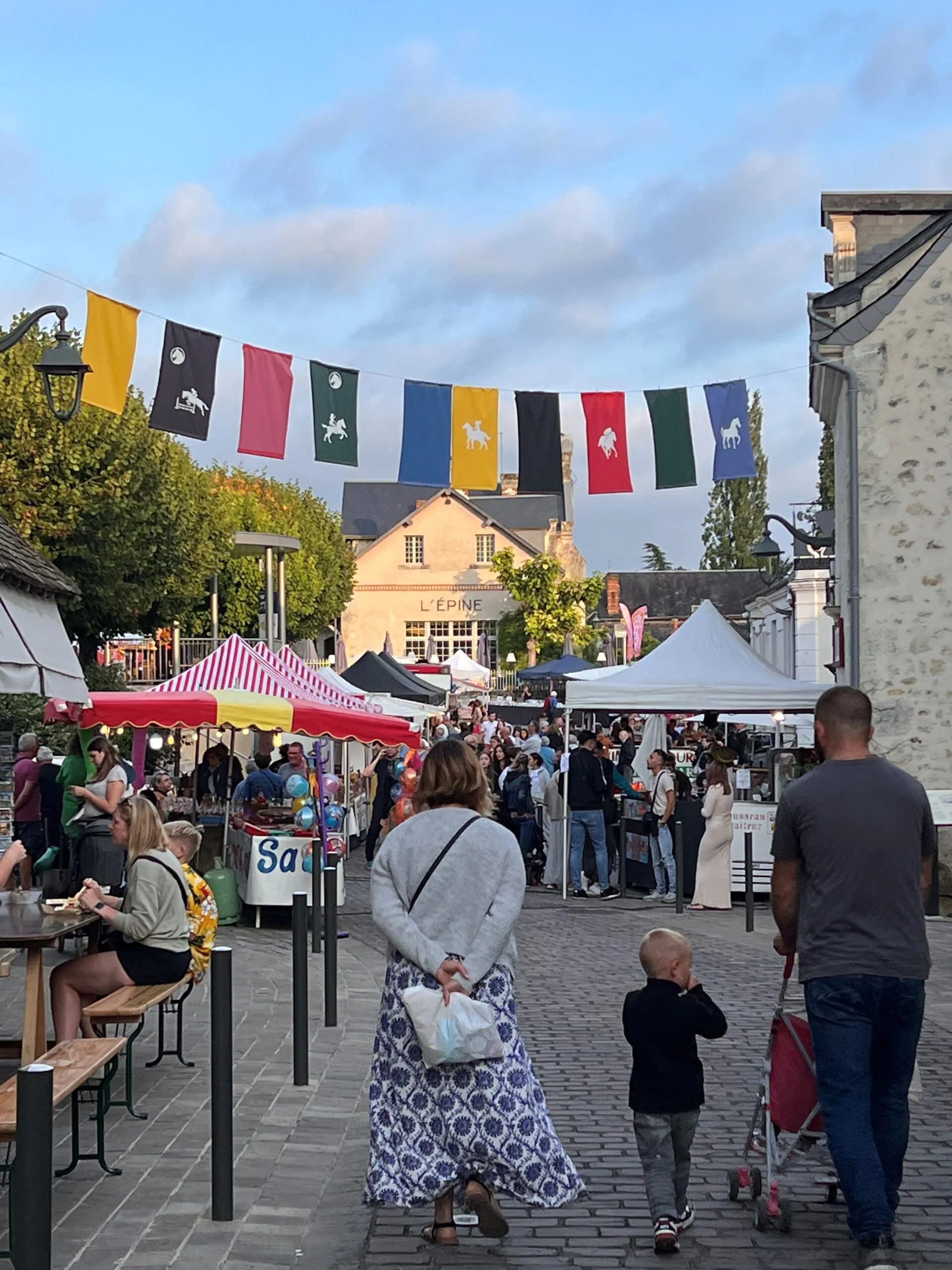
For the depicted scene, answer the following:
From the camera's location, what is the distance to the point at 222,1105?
227 inches

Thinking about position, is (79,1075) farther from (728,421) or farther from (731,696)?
(728,421)

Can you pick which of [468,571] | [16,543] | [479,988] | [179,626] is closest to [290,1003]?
[16,543]

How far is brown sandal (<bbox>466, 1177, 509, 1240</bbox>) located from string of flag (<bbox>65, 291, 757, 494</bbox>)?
37.7 feet

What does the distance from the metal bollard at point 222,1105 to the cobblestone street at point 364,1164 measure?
117 millimetres

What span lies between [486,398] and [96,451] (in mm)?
18396

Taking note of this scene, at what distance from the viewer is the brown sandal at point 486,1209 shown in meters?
5.30

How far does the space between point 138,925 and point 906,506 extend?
11727 mm

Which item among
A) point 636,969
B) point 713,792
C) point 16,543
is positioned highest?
point 16,543

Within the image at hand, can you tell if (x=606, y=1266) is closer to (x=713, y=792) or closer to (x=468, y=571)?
(x=713, y=792)

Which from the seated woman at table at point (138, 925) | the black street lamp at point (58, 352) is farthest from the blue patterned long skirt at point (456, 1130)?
the black street lamp at point (58, 352)

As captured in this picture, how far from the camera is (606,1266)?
5219 millimetres

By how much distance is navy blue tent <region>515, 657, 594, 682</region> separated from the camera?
3678 centimetres

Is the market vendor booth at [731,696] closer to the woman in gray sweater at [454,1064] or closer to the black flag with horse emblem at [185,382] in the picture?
the black flag with horse emblem at [185,382]

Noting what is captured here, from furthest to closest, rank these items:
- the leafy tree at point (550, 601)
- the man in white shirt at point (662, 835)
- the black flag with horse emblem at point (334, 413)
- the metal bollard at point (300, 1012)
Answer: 1. the leafy tree at point (550, 601)
2. the man in white shirt at point (662, 835)
3. the black flag with horse emblem at point (334, 413)
4. the metal bollard at point (300, 1012)
